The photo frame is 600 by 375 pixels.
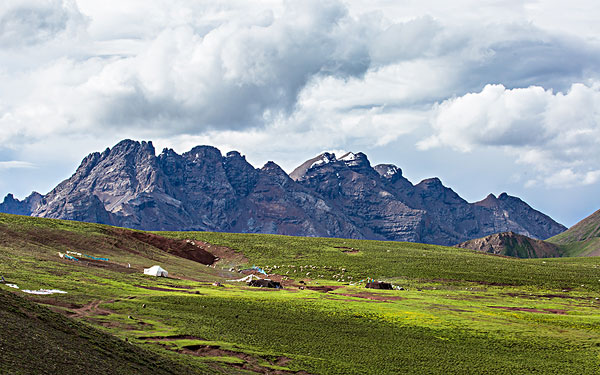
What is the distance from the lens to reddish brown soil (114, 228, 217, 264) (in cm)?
13150

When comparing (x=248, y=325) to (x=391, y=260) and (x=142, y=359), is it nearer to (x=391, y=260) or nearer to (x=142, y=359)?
(x=142, y=359)

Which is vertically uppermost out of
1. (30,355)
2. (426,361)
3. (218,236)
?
(218,236)

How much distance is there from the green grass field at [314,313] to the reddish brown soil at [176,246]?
42.2ft

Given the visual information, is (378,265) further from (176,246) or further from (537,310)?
(176,246)

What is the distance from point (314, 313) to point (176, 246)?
251 feet

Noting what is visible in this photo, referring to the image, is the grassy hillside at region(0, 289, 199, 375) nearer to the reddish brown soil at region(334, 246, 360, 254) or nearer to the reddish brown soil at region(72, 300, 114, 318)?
the reddish brown soil at region(72, 300, 114, 318)

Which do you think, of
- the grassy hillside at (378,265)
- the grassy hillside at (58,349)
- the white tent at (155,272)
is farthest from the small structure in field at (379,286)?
the grassy hillside at (58,349)

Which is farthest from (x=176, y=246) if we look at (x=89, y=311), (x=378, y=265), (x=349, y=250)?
(x=89, y=311)

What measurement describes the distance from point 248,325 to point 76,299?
62.9 ft

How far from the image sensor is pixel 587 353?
54688mm

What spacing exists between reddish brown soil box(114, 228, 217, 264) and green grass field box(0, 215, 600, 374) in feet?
42.2

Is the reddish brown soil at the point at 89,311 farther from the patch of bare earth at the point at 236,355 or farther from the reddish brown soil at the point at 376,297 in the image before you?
the reddish brown soil at the point at 376,297

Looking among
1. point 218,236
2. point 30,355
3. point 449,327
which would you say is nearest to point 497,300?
point 449,327

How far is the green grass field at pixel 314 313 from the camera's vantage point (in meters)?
47.5
